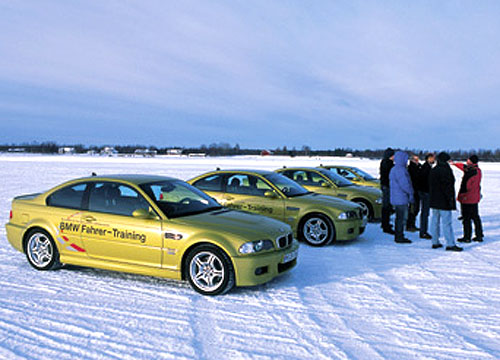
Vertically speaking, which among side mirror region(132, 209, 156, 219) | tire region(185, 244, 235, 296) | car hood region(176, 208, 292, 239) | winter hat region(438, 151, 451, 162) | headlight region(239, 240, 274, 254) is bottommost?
tire region(185, 244, 235, 296)

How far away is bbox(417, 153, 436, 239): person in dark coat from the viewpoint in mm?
9273

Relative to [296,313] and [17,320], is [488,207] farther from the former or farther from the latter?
[17,320]

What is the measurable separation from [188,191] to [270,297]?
214 cm

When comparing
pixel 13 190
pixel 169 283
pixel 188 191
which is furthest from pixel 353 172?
pixel 13 190

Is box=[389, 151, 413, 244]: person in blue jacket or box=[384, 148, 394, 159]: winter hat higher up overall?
box=[384, 148, 394, 159]: winter hat

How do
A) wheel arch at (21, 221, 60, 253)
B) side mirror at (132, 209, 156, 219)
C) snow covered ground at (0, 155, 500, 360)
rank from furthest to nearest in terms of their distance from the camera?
wheel arch at (21, 221, 60, 253) → side mirror at (132, 209, 156, 219) → snow covered ground at (0, 155, 500, 360)

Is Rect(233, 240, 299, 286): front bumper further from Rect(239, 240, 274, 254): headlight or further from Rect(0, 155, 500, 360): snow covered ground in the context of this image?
Rect(0, 155, 500, 360): snow covered ground

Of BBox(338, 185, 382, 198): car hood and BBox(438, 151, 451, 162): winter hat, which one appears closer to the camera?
BBox(438, 151, 451, 162): winter hat

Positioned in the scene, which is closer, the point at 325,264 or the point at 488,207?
the point at 325,264

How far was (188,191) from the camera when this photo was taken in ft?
21.6

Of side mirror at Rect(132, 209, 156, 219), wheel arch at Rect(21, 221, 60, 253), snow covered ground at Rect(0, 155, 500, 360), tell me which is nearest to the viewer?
snow covered ground at Rect(0, 155, 500, 360)

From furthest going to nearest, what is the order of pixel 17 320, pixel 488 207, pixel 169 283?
pixel 488 207, pixel 169 283, pixel 17 320

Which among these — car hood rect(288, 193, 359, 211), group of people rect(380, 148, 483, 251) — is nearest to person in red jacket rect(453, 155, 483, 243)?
group of people rect(380, 148, 483, 251)

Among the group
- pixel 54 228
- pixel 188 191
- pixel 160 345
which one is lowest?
pixel 160 345
